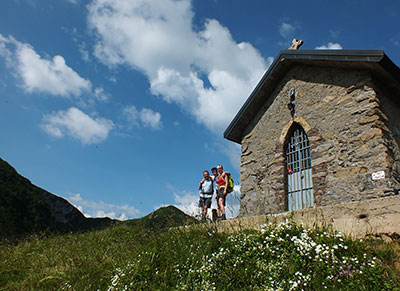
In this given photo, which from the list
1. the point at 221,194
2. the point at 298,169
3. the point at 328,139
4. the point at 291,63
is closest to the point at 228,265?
the point at 221,194

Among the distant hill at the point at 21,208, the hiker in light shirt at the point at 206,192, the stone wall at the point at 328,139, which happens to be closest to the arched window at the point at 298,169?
the stone wall at the point at 328,139

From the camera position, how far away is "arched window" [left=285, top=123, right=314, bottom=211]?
822 cm

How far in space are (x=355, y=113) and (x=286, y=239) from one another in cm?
455

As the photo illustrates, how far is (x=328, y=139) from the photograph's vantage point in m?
7.80

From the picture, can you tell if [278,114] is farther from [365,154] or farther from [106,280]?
[106,280]

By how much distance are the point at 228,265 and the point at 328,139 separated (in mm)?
5049

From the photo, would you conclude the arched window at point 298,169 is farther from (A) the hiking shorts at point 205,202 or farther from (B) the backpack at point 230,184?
(A) the hiking shorts at point 205,202

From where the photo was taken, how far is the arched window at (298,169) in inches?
324

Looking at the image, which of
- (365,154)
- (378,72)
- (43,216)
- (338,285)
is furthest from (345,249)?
(43,216)

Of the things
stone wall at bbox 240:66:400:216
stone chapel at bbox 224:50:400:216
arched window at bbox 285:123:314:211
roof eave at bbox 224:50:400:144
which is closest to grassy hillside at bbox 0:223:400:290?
stone chapel at bbox 224:50:400:216

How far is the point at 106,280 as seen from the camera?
14.8ft

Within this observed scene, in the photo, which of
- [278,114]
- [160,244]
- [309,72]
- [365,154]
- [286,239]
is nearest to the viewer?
[286,239]

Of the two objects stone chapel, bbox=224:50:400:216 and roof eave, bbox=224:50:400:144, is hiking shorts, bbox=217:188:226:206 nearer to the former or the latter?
stone chapel, bbox=224:50:400:216

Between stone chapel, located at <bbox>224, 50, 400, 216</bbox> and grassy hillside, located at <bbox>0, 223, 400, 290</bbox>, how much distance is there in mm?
2982
